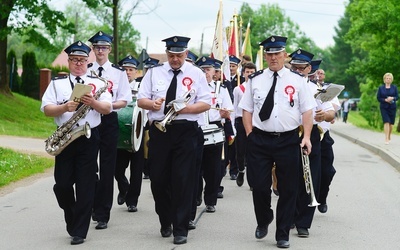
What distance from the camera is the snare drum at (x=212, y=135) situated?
11.0 metres

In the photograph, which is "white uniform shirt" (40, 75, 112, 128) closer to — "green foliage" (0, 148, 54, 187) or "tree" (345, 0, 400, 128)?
"green foliage" (0, 148, 54, 187)

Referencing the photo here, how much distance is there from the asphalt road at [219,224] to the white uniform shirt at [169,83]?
4.39ft

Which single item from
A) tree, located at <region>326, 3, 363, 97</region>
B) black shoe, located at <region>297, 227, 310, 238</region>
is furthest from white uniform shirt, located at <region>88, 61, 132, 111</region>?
tree, located at <region>326, 3, 363, 97</region>

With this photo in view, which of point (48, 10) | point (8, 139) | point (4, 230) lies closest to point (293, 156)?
point (4, 230)

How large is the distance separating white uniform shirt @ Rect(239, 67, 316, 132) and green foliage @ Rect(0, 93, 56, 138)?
16975 mm

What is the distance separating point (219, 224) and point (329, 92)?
2.07 meters

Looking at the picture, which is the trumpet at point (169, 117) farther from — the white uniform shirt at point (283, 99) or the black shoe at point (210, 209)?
the black shoe at point (210, 209)

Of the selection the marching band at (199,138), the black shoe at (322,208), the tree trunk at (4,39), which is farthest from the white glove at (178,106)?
the tree trunk at (4,39)

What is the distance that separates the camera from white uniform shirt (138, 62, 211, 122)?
9.10m

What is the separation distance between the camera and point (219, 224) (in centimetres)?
1036

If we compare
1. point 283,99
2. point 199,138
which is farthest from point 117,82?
point 283,99

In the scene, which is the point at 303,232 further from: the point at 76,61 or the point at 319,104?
the point at 76,61

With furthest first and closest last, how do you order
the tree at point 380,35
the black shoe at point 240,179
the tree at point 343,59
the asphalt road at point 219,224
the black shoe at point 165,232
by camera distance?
the tree at point 343,59 < the tree at point 380,35 < the black shoe at point 240,179 < the black shoe at point 165,232 < the asphalt road at point 219,224

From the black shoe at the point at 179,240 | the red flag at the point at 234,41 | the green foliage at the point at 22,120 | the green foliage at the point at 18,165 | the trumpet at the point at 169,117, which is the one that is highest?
the red flag at the point at 234,41
